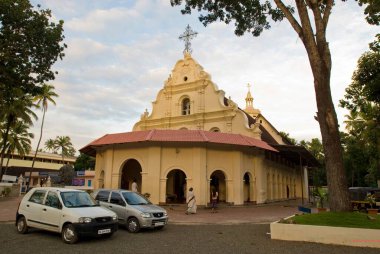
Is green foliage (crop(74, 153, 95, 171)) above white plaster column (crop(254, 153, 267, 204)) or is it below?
above

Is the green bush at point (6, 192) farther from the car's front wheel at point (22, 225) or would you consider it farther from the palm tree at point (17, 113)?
the car's front wheel at point (22, 225)

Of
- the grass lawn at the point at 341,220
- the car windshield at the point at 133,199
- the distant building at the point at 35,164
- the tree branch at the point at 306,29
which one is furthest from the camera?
the distant building at the point at 35,164

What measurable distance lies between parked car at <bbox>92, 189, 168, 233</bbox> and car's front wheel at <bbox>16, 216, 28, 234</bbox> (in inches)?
117

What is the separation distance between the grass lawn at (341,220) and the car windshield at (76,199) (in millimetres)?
7028

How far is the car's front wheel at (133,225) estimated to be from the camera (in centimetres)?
1134

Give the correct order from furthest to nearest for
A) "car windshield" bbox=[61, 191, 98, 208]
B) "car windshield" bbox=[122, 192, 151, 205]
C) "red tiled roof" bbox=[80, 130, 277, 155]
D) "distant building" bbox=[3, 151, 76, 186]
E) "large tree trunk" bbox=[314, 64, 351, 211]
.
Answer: "distant building" bbox=[3, 151, 76, 186] < "red tiled roof" bbox=[80, 130, 277, 155] < "car windshield" bbox=[122, 192, 151, 205] < "large tree trunk" bbox=[314, 64, 351, 211] < "car windshield" bbox=[61, 191, 98, 208]

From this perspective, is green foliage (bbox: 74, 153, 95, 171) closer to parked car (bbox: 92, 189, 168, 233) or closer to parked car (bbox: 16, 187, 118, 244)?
parked car (bbox: 92, 189, 168, 233)

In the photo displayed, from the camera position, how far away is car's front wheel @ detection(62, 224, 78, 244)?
9055mm

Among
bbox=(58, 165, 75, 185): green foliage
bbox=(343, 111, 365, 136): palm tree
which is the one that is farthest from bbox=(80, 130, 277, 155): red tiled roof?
bbox=(343, 111, 365, 136): palm tree

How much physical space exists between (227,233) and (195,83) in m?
19.2

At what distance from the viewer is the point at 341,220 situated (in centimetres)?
997

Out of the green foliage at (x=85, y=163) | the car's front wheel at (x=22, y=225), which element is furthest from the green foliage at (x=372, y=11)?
the green foliage at (x=85, y=163)

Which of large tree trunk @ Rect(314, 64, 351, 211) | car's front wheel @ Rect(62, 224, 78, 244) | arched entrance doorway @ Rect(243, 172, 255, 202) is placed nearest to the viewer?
car's front wheel @ Rect(62, 224, 78, 244)

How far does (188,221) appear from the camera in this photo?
14648 mm
